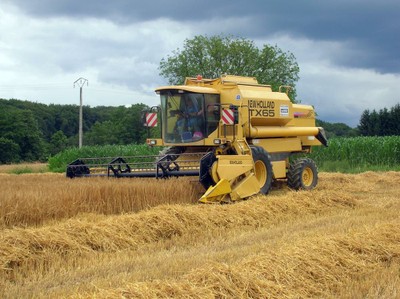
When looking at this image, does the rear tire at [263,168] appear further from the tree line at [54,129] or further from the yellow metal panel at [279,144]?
the tree line at [54,129]

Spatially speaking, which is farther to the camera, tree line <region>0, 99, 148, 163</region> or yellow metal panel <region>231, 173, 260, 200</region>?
tree line <region>0, 99, 148, 163</region>

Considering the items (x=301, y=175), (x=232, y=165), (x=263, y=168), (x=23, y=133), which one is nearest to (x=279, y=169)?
(x=301, y=175)

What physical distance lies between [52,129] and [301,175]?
61684 mm

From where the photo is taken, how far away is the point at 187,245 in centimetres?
754

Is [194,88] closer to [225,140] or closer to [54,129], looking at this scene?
[225,140]

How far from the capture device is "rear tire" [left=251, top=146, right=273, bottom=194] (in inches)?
495

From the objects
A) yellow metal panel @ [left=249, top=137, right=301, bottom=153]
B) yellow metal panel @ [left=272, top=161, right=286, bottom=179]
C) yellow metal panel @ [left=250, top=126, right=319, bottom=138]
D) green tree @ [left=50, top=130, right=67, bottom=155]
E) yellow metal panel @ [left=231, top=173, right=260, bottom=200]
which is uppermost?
green tree @ [left=50, top=130, right=67, bottom=155]

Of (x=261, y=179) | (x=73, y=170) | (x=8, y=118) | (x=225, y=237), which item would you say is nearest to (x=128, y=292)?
(x=225, y=237)

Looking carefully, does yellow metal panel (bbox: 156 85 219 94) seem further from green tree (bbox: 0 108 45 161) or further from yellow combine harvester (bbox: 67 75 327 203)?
green tree (bbox: 0 108 45 161)

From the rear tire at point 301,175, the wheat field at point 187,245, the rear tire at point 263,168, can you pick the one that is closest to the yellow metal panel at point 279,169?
the rear tire at point 301,175

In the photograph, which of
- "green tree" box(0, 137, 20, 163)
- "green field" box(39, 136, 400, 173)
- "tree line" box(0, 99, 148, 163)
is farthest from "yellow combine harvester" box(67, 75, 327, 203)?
"green tree" box(0, 137, 20, 163)

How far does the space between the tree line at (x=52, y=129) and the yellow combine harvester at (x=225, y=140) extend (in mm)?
39871

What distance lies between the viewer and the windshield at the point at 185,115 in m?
12.9

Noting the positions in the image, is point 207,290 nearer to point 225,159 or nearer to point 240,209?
point 240,209
